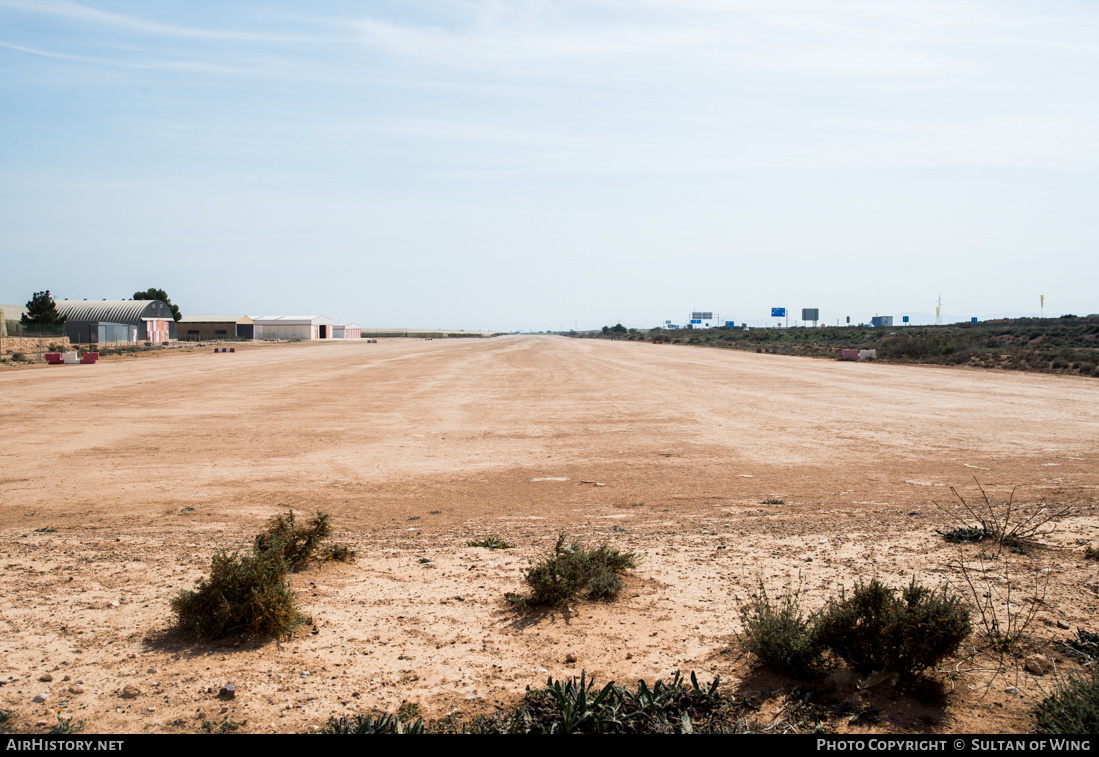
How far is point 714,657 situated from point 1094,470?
10905mm

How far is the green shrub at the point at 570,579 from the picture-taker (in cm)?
553

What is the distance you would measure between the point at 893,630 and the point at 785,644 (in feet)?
2.28

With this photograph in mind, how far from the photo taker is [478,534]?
796 cm

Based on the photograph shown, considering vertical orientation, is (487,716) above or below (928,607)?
below

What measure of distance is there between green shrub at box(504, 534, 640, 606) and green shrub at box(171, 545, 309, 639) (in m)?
1.85

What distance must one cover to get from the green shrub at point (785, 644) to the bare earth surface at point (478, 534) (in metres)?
0.15

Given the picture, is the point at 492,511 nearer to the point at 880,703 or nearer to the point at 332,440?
the point at 880,703

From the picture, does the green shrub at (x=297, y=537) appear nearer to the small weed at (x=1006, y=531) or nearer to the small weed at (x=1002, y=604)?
the small weed at (x=1002, y=604)

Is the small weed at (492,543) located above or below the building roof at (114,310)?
below

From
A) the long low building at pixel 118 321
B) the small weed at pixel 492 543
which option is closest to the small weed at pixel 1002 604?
the small weed at pixel 492 543

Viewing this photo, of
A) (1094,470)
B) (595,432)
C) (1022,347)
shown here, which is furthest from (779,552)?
(1022,347)

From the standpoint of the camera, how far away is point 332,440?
50.7 ft

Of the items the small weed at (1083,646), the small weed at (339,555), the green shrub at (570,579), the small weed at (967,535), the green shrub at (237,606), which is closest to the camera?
the small weed at (1083,646)
